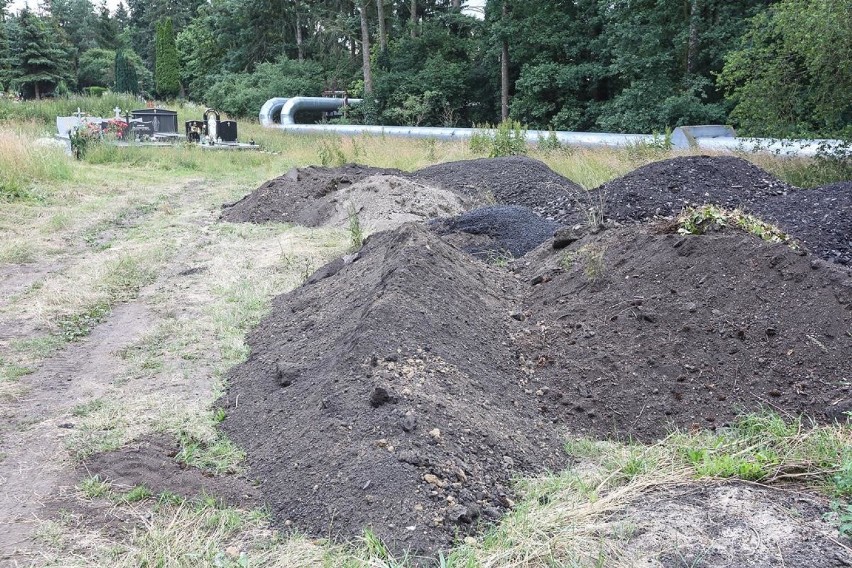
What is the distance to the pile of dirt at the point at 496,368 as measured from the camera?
3383 mm

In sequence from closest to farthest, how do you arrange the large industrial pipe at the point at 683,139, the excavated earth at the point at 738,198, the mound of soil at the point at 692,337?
the mound of soil at the point at 692,337 → the excavated earth at the point at 738,198 → the large industrial pipe at the point at 683,139

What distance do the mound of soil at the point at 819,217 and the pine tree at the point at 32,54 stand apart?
5175cm

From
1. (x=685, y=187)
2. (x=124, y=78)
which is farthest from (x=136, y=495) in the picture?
(x=124, y=78)

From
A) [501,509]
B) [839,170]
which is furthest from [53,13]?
[501,509]

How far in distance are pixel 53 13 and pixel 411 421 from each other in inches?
3136

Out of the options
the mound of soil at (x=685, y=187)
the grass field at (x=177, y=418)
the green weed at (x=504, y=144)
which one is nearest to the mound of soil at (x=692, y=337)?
the grass field at (x=177, y=418)

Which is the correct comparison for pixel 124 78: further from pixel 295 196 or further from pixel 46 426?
pixel 46 426

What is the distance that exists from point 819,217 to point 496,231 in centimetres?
328

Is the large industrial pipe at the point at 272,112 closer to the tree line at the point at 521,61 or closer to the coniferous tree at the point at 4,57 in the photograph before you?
the tree line at the point at 521,61

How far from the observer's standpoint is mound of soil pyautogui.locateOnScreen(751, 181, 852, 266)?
7.09 meters

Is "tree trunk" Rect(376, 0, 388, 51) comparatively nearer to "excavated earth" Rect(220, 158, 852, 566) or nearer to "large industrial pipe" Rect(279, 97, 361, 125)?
"large industrial pipe" Rect(279, 97, 361, 125)

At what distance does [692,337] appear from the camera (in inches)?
188

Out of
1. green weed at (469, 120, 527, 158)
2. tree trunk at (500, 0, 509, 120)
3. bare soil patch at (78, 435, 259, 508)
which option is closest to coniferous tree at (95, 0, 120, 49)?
tree trunk at (500, 0, 509, 120)

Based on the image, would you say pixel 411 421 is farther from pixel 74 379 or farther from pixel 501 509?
pixel 74 379
